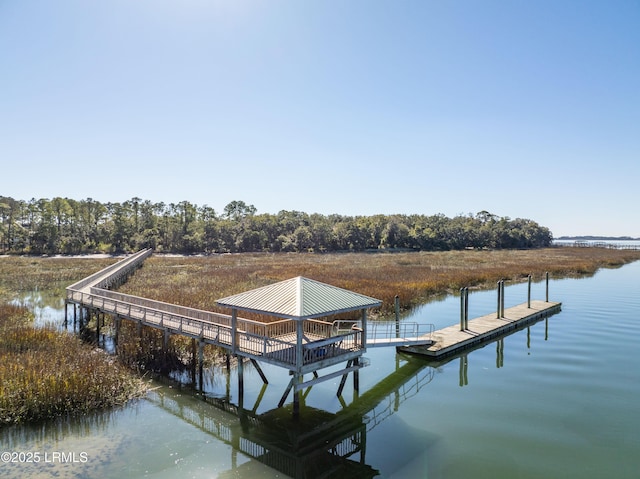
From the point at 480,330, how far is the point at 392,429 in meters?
→ 12.6

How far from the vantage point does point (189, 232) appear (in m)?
98.9

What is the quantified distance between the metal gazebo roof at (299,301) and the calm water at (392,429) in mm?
3717

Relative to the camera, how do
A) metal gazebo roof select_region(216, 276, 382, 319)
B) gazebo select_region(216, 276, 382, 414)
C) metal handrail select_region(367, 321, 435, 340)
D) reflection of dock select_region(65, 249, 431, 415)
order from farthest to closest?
metal handrail select_region(367, 321, 435, 340)
reflection of dock select_region(65, 249, 431, 415)
gazebo select_region(216, 276, 382, 414)
metal gazebo roof select_region(216, 276, 382, 319)

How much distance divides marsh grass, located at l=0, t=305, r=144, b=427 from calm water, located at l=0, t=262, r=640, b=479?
540 mm

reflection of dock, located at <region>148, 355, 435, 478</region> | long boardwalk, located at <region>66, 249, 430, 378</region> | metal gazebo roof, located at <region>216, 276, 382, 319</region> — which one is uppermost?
metal gazebo roof, located at <region>216, 276, 382, 319</region>

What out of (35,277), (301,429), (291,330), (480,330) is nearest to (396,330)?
(480,330)

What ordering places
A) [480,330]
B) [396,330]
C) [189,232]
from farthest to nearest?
[189,232]
[480,330]
[396,330]

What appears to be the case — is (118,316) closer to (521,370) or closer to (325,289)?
(325,289)

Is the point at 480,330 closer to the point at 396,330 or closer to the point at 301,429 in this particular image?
the point at 396,330

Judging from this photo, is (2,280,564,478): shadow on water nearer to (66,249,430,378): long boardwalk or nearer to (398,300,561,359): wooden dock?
(66,249,430,378): long boardwalk

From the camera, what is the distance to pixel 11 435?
1166 cm

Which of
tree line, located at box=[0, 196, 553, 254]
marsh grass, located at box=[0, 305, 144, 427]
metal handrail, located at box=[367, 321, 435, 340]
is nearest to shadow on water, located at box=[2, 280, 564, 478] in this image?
marsh grass, located at box=[0, 305, 144, 427]

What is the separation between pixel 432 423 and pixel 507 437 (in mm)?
2252

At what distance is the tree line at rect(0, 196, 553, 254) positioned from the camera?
85.6 metres
